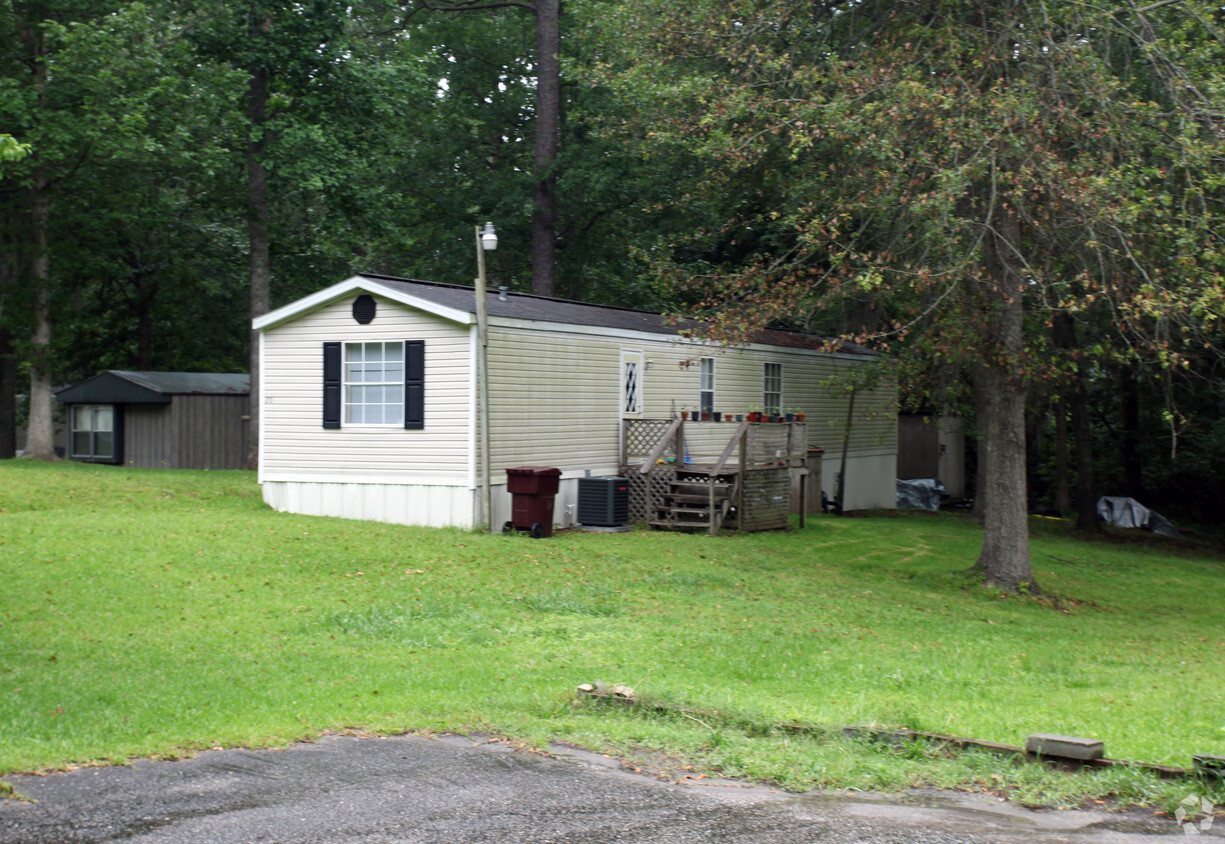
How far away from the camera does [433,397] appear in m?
17.2

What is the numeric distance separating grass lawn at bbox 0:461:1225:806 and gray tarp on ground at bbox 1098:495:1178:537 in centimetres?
1066

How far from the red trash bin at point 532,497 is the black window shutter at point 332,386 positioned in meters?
3.01

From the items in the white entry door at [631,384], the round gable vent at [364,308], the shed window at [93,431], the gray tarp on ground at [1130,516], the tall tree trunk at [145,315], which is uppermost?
the tall tree trunk at [145,315]

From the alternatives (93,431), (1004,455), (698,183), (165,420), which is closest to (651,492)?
(698,183)

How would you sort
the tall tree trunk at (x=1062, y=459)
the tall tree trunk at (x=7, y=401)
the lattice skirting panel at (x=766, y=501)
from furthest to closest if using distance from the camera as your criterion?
1. the tall tree trunk at (x=7, y=401)
2. the tall tree trunk at (x=1062, y=459)
3. the lattice skirting panel at (x=766, y=501)

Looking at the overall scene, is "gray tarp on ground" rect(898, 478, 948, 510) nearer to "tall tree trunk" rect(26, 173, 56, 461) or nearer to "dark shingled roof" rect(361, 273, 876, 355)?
"dark shingled roof" rect(361, 273, 876, 355)

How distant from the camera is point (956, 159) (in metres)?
13.3

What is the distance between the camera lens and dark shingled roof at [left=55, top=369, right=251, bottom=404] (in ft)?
92.0

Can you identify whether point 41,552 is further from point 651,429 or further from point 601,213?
point 601,213

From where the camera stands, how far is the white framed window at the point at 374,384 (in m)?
17.6

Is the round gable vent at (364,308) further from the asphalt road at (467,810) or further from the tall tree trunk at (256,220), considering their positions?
the asphalt road at (467,810)

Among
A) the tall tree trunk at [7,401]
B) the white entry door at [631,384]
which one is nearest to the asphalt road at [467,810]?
the white entry door at [631,384]

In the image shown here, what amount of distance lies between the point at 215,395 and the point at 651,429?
526 inches

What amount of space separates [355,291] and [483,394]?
2703 mm
